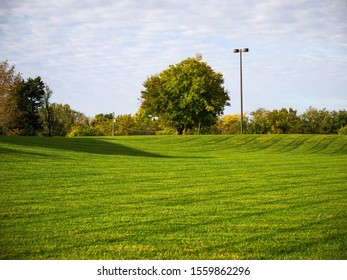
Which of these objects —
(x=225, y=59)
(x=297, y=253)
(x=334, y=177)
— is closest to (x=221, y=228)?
(x=297, y=253)

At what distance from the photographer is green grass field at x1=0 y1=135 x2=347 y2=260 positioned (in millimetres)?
6367

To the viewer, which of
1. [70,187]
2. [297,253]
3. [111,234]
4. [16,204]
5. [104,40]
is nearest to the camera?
[297,253]

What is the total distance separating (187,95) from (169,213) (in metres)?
48.5

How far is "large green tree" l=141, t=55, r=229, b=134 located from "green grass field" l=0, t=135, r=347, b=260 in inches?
1554

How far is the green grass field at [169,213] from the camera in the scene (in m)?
6.37

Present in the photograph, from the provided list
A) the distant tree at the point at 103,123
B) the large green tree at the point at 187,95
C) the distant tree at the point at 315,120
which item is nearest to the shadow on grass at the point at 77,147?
the large green tree at the point at 187,95

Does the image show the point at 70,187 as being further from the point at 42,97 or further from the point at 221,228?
the point at 42,97

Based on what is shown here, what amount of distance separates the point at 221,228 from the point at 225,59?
45090 millimetres

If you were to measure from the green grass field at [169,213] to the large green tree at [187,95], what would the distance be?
129 feet

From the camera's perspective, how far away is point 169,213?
885 centimetres

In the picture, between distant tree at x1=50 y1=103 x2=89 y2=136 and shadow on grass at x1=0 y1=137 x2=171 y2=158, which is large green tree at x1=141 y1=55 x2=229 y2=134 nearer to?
shadow on grass at x1=0 y1=137 x2=171 y2=158

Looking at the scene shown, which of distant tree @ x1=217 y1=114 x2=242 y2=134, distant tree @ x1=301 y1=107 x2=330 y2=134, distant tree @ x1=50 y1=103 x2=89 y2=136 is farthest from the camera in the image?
distant tree @ x1=50 y1=103 x2=89 y2=136

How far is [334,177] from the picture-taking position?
50.7 ft

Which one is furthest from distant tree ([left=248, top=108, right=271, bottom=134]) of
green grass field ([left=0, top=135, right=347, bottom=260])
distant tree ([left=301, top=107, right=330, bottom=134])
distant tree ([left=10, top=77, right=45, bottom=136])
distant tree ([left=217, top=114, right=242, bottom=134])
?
green grass field ([left=0, top=135, right=347, bottom=260])
